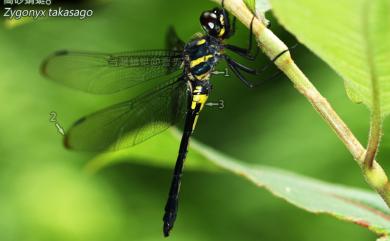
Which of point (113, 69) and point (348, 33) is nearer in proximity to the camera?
point (348, 33)

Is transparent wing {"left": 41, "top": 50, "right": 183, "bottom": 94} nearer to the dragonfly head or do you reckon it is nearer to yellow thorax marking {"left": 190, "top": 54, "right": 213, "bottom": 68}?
yellow thorax marking {"left": 190, "top": 54, "right": 213, "bottom": 68}

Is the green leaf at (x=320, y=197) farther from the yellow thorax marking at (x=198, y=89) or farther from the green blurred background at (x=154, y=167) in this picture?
the green blurred background at (x=154, y=167)

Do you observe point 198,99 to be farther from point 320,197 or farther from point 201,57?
point 320,197

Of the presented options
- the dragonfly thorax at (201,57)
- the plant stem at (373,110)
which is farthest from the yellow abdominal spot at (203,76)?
the plant stem at (373,110)

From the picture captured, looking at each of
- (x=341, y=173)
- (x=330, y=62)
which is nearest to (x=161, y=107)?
(x=330, y=62)

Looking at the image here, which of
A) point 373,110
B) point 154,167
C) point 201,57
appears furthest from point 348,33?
point 154,167

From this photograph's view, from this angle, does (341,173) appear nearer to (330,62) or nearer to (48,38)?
(48,38)

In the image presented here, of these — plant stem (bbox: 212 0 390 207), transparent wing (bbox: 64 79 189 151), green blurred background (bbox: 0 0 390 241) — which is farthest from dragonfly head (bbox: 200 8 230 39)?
green blurred background (bbox: 0 0 390 241)
